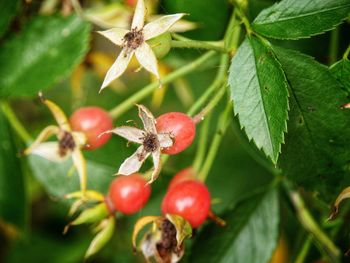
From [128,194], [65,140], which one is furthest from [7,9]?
[128,194]

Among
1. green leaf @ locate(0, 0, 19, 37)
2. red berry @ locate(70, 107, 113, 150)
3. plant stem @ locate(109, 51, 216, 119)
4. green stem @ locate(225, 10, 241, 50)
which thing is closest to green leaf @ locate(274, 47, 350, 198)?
green stem @ locate(225, 10, 241, 50)

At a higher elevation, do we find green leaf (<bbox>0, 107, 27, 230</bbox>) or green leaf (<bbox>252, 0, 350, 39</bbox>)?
green leaf (<bbox>252, 0, 350, 39</bbox>)

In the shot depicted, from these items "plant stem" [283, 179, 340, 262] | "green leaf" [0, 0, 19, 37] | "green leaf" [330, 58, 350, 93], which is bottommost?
"plant stem" [283, 179, 340, 262]

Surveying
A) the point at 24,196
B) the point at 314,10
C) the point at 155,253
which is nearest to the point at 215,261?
the point at 155,253

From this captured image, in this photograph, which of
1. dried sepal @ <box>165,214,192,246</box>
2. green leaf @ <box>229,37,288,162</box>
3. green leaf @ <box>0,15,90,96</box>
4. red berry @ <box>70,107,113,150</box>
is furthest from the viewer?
green leaf @ <box>0,15,90,96</box>

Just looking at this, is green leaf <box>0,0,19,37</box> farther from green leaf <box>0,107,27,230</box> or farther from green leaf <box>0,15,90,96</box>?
green leaf <box>0,107,27,230</box>

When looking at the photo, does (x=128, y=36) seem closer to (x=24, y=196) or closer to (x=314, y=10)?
(x=314, y=10)

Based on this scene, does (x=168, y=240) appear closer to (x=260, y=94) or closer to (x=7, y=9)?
(x=260, y=94)
